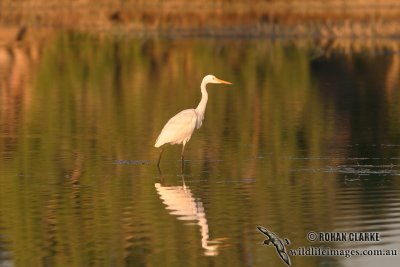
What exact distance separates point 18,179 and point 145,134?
5221 millimetres

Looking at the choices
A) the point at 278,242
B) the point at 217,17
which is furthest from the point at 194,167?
the point at 217,17

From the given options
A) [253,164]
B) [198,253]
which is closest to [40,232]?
[198,253]

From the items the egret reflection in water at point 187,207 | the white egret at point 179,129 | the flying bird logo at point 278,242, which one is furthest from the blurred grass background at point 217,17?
the flying bird logo at point 278,242

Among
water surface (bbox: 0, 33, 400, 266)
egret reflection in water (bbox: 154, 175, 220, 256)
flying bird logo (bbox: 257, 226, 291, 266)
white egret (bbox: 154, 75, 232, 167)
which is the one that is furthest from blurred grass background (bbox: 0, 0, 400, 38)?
flying bird logo (bbox: 257, 226, 291, 266)

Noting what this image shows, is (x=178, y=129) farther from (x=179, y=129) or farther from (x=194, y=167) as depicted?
(x=194, y=167)

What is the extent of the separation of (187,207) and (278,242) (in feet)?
7.86

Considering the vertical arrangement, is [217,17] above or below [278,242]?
above

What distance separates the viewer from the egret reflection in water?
→ 1261 centimetres

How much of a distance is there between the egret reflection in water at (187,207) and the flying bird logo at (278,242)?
0.50 metres

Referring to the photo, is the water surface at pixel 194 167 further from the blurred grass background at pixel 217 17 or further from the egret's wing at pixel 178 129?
the blurred grass background at pixel 217 17

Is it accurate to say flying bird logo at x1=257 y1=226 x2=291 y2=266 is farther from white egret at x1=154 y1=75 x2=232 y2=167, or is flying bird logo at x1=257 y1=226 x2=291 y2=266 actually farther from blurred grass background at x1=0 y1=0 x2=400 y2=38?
blurred grass background at x1=0 y1=0 x2=400 y2=38

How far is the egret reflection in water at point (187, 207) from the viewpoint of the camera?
41.4ft

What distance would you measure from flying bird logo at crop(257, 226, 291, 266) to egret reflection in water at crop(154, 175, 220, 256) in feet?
1.63

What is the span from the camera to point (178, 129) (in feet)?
58.4
